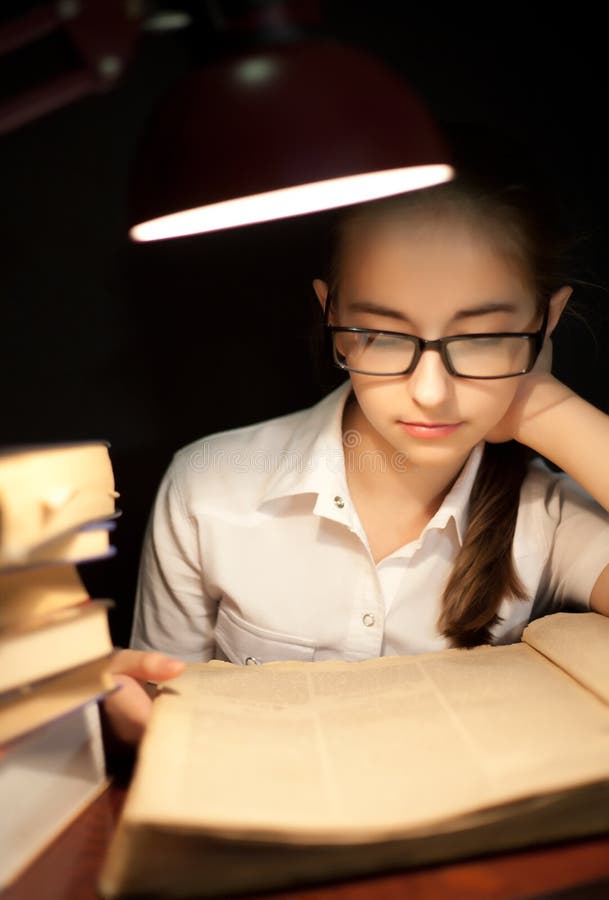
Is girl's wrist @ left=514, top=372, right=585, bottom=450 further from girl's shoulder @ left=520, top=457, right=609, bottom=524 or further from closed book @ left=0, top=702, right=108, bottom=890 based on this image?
closed book @ left=0, top=702, right=108, bottom=890

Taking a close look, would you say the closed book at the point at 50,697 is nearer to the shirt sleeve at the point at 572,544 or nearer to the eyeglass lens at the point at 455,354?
the eyeglass lens at the point at 455,354

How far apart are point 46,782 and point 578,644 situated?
59 cm

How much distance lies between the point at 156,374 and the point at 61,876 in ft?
2.46

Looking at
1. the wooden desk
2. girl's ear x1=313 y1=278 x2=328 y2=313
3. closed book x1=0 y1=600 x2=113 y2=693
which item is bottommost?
the wooden desk

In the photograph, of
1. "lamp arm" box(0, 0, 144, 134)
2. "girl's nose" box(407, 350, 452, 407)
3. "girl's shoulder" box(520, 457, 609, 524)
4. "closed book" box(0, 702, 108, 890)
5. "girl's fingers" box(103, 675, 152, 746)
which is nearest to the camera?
"lamp arm" box(0, 0, 144, 134)

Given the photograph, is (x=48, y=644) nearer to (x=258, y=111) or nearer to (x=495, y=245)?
(x=258, y=111)

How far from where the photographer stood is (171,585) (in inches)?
44.7

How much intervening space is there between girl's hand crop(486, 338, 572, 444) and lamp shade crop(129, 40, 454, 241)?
20.2 inches

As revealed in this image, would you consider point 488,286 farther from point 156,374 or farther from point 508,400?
point 156,374

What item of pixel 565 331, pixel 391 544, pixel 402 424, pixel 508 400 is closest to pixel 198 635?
pixel 391 544

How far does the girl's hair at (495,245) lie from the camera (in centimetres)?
98

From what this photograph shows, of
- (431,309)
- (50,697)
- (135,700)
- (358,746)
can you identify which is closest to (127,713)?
(135,700)

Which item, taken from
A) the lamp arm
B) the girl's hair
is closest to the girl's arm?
the girl's hair

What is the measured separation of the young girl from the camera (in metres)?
0.97
